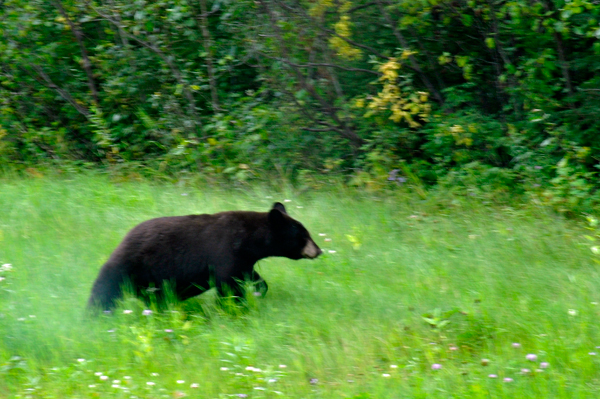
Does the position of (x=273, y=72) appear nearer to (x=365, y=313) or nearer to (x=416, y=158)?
(x=416, y=158)

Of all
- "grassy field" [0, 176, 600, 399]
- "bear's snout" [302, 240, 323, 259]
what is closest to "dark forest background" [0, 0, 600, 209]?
"grassy field" [0, 176, 600, 399]

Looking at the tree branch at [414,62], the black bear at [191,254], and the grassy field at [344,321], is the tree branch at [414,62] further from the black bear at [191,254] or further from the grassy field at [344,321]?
the black bear at [191,254]

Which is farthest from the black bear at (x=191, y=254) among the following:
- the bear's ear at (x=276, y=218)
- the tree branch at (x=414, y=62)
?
the tree branch at (x=414, y=62)

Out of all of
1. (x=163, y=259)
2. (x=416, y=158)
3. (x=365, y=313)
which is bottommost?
Answer: (x=416, y=158)

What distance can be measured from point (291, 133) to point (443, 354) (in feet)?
21.1

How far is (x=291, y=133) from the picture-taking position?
35.3 feet

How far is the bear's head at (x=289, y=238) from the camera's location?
19.9 ft

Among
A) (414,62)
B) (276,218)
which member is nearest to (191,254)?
(276,218)

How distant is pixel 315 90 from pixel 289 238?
496 cm

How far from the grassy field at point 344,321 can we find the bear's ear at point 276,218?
625 millimetres

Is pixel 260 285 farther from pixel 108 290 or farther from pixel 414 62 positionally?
pixel 414 62

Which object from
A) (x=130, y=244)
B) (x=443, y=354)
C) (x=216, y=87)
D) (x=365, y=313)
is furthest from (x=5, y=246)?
(x=216, y=87)

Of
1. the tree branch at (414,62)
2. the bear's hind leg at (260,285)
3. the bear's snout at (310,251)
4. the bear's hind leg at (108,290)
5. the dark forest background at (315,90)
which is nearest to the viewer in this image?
the bear's hind leg at (108,290)

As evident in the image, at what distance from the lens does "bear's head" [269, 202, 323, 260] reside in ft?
19.9
